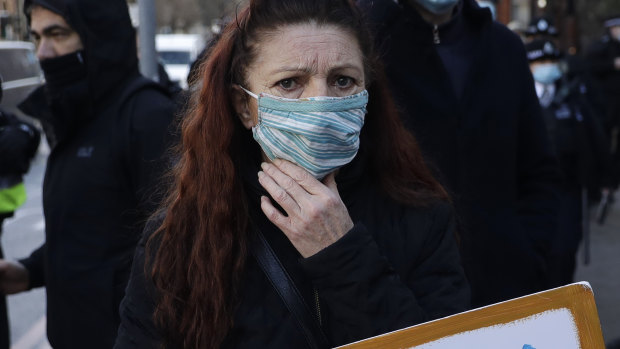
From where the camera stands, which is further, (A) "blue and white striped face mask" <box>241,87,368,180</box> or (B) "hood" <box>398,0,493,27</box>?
(B) "hood" <box>398,0,493,27</box>

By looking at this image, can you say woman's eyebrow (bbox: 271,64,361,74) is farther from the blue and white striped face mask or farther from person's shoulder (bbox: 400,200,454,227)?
person's shoulder (bbox: 400,200,454,227)

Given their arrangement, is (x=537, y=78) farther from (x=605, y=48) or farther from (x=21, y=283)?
(x=21, y=283)

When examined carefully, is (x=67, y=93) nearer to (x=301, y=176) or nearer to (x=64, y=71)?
(x=64, y=71)

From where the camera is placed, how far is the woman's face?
1.83 meters

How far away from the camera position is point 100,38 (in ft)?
10.1

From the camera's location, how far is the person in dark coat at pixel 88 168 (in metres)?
2.80

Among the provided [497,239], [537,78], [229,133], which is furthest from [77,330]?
[537,78]

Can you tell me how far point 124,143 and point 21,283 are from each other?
0.77 meters

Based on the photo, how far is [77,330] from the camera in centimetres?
282

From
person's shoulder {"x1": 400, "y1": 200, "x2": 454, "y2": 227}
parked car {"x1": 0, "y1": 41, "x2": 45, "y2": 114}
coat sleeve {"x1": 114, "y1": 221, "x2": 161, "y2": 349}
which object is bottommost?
parked car {"x1": 0, "y1": 41, "x2": 45, "y2": 114}

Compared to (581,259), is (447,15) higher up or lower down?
higher up

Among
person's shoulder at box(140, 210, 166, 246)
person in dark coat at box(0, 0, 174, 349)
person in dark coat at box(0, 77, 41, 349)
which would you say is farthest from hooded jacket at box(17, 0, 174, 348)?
person's shoulder at box(140, 210, 166, 246)

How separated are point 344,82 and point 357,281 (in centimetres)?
52

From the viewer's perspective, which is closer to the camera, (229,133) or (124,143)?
(229,133)
